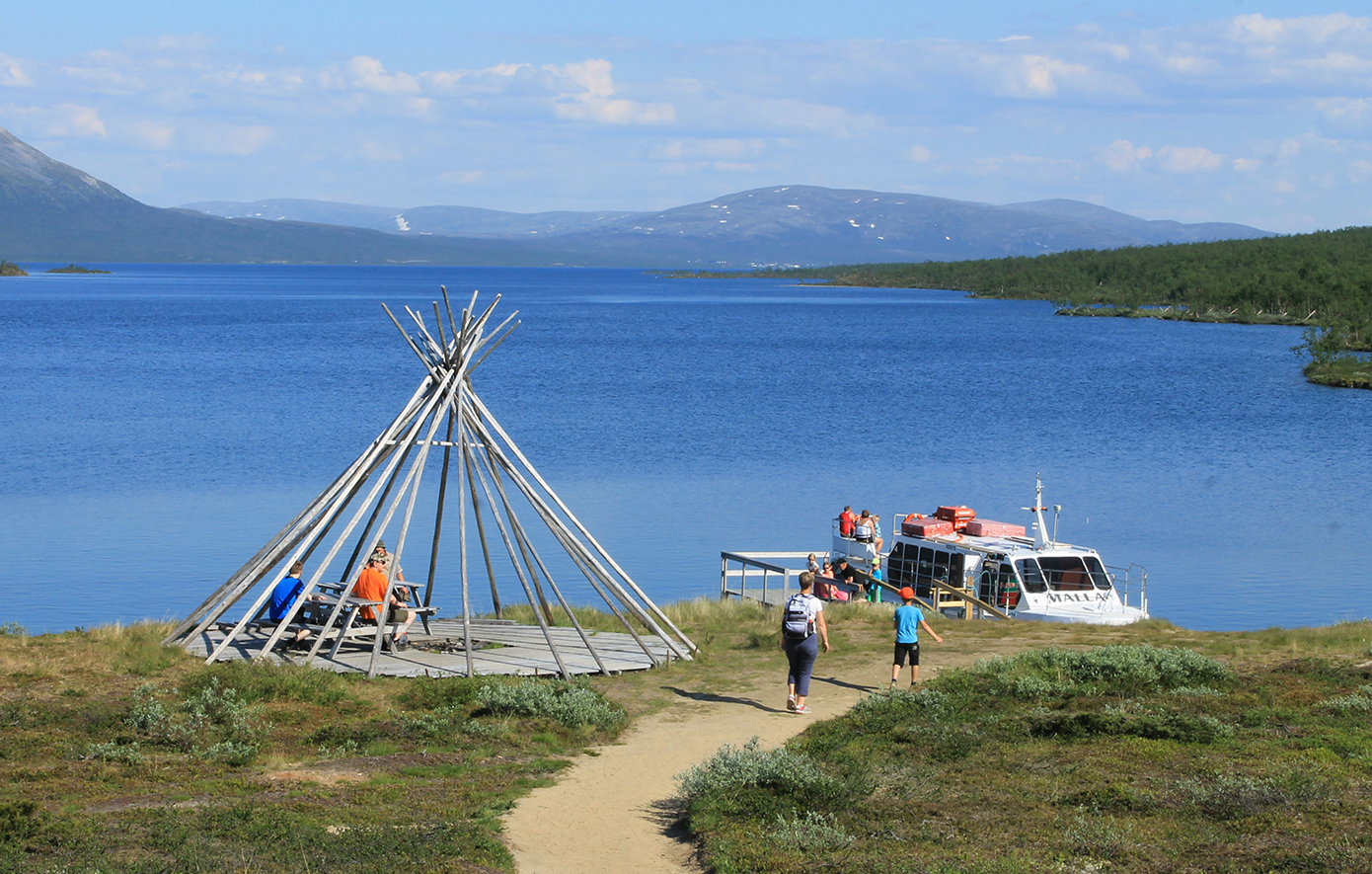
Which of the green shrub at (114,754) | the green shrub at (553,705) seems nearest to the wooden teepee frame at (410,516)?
the green shrub at (553,705)

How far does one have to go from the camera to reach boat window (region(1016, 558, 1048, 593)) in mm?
21589

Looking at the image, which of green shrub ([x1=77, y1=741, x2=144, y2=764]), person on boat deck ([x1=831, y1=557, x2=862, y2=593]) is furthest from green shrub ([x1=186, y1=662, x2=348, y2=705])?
person on boat deck ([x1=831, y1=557, x2=862, y2=593])

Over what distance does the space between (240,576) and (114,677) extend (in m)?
2.41

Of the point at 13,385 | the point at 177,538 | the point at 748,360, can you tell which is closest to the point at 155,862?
the point at 177,538

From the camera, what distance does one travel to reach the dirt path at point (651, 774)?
9938 millimetres

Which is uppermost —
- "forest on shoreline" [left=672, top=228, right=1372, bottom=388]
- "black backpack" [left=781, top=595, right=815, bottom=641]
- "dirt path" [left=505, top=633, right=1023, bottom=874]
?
"forest on shoreline" [left=672, top=228, right=1372, bottom=388]

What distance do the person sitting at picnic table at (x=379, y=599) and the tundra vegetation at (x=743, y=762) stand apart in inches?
56.8

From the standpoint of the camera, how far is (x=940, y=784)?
11023mm

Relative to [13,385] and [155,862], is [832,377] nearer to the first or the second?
[13,385]

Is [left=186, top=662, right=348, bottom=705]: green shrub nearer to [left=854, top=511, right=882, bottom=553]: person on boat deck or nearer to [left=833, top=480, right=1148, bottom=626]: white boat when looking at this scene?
[left=833, top=480, right=1148, bottom=626]: white boat

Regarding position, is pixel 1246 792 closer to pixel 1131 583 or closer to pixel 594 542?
pixel 594 542

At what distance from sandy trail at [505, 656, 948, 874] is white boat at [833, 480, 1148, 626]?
201 inches

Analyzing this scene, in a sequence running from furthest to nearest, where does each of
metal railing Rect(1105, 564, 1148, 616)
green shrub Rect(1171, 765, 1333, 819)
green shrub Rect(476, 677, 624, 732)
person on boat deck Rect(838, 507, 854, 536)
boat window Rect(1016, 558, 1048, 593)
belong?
person on boat deck Rect(838, 507, 854, 536), metal railing Rect(1105, 564, 1148, 616), boat window Rect(1016, 558, 1048, 593), green shrub Rect(476, 677, 624, 732), green shrub Rect(1171, 765, 1333, 819)

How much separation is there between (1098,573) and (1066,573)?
2.05 ft
